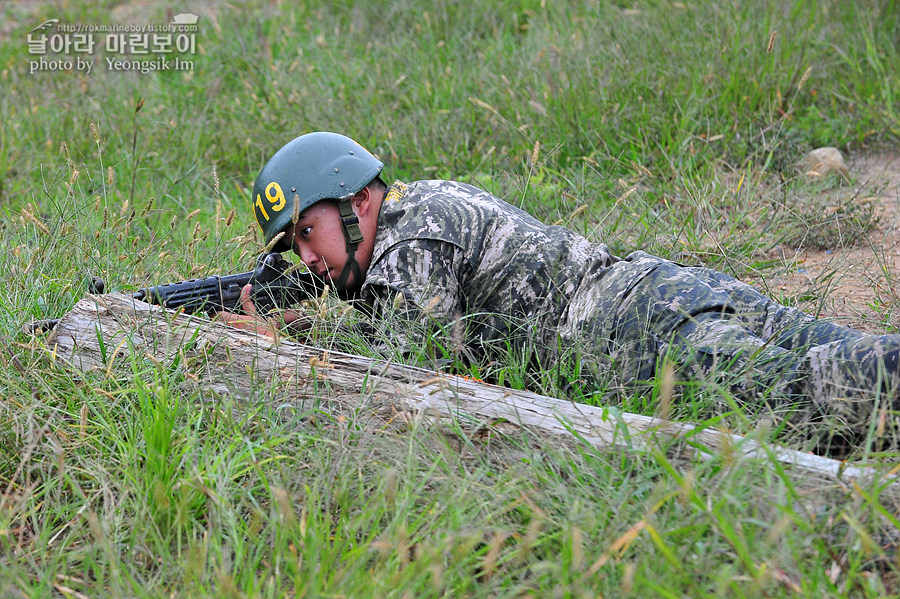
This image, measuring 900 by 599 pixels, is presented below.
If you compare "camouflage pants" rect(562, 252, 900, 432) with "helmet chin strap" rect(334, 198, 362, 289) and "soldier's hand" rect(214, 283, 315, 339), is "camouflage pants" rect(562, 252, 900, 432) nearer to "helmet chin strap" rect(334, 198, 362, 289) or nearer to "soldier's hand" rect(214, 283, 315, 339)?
"helmet chin strap" rect(334, 198, 362, 289)

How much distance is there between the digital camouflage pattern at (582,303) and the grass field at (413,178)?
0.84ft

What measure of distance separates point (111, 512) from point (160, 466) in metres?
0.17

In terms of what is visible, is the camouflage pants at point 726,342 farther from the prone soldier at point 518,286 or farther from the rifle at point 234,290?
the rifle at point 234,290

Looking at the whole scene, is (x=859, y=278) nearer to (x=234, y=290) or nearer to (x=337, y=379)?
(x=337, y=379)

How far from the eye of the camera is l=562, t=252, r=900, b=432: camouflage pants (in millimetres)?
2553

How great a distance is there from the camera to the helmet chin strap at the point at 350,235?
10.5 feet

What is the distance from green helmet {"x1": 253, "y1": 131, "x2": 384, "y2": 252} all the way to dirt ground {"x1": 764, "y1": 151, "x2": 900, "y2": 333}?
71.1 inches

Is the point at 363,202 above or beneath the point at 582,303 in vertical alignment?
above

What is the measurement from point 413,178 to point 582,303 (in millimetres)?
2512

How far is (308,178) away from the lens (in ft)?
10.4

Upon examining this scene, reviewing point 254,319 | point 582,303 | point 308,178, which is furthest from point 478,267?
point 254,319

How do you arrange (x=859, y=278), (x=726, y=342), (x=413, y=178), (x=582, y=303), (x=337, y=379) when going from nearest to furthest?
1. (x=337, y=379)
2. (x=726, y=342)
3. (x=582, y=303)
4. (x=859, y=278)
5. (x=413, y=178)

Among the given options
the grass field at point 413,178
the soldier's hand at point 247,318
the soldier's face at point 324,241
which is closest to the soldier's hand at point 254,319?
the soldier's hand at point 247,318

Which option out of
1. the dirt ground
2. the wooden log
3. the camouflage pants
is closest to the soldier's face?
the wooden log
